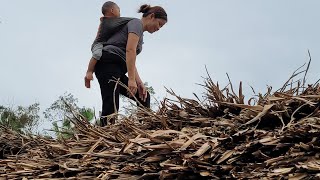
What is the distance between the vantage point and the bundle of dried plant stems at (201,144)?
7.14ft

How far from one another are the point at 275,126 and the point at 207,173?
40 centimetres

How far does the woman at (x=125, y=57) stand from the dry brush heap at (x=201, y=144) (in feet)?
5.01

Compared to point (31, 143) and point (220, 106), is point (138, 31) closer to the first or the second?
point (31, 143)

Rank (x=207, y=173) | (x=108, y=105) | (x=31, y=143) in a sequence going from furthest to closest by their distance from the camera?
(x=108, y=105), (x=31, y=143), (x=207, y=173)

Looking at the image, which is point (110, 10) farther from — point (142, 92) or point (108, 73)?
point (142, 92)

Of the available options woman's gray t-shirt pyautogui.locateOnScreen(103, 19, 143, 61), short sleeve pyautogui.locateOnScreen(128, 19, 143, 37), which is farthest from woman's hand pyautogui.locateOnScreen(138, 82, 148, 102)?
short sleeve pyautogui.locateOnScreen(128, 19, 143, 37)

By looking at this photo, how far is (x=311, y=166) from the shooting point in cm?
199

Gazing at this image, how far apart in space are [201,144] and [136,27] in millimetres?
2548

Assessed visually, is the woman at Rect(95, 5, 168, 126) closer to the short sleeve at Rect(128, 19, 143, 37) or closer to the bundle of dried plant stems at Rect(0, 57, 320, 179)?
the short sleeve at Rect(128, 19, 143, 37)

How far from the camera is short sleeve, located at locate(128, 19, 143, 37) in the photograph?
485 centimetres

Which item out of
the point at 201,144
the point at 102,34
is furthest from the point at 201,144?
the point at 102,34

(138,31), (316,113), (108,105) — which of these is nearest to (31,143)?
(108,105)

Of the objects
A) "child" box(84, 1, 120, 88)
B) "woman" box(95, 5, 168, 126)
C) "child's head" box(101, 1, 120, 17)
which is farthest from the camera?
"child's head" box(101, 1, 120, 17)

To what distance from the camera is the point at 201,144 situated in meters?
2.44
